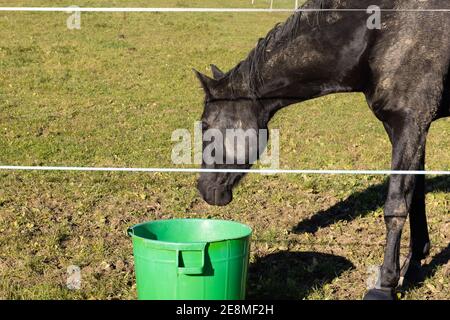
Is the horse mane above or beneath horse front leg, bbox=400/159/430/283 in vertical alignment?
above

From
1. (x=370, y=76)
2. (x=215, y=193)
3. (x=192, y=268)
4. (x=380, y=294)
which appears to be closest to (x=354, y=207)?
(x=215, y=193)

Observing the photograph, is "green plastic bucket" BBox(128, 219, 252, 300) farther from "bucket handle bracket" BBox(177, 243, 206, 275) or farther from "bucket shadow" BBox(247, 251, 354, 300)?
"bucket shadow" BBox(247, 251, 354, 300)

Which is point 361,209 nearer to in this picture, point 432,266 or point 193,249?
point 432,266

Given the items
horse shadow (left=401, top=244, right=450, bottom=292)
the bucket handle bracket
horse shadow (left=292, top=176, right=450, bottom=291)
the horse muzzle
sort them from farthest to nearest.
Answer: horse shadow (left=292, top=176, right=450, bottom=291)
the horse muzzle
horse shadow (left=401, top=244, right=450, bottom=292)
the bucket handle bracket

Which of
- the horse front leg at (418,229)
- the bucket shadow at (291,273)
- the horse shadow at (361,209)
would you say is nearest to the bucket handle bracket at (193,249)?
the bucket shadow at (291,273)

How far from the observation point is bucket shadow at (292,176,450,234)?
6.08 m

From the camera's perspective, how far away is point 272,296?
4602mm

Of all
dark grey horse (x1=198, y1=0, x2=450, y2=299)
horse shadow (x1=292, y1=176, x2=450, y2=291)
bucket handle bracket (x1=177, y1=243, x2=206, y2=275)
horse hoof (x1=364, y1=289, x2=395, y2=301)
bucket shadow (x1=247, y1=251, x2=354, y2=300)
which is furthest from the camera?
horse shadow (x1=292, y1=176, x2=450, y2=291)

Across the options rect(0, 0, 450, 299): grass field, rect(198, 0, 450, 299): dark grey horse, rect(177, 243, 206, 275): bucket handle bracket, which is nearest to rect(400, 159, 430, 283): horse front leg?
rect(0, 0, 450, 299): grass field

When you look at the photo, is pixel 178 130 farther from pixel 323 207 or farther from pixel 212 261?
pixel 212 261

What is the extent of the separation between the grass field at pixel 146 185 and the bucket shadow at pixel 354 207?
0.02 metres

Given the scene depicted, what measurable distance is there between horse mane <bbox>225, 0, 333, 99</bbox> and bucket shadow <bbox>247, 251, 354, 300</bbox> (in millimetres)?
1364

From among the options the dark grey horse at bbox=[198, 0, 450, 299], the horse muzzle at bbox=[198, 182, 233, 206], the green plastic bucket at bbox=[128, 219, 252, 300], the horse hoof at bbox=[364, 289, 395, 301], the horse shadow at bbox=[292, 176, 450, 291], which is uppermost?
the dark grey horse at bbox=[198, 0, 450, 299]
